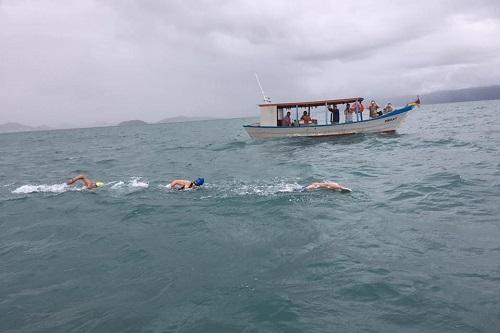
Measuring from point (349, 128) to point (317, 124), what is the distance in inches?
104

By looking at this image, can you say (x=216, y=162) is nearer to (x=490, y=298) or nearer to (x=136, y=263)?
(x=136, y=263)

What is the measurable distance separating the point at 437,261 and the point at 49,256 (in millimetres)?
8471

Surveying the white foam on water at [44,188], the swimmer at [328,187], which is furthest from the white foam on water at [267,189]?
the white foam on water at [44,188]

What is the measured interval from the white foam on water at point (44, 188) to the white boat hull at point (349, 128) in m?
17.8

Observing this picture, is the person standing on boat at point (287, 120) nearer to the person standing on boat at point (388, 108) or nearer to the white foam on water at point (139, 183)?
the person standing on boat at point (388, 108)

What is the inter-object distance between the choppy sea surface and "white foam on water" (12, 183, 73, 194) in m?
1.02

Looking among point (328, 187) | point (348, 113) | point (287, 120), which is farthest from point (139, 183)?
point (348, 113)

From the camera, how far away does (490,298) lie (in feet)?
17.6

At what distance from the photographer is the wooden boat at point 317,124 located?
28.8 m

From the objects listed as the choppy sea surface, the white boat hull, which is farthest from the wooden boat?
the choppy sea surface

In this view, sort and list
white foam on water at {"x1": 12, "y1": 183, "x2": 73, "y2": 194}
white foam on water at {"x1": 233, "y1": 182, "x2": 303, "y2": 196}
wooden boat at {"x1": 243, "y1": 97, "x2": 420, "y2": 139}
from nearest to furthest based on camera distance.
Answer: white foam on water at {"x1": 233, "y1": 182, "x2": 303, "y2": 196}
white foam on water at {"x1": 12, "y1": 183, "x2": 73, "y2": 194}
wooden boat at {"x1": 243, "y1": 97, "x2": 420, "y2": 139}

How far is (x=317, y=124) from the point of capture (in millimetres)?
29891

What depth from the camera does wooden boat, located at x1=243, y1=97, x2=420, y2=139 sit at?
28828mm

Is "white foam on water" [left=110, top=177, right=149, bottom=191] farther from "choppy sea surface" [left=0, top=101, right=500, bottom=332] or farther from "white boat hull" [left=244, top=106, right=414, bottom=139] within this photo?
"white boat hull" [left=244, top=106, right=414, bottom=139]
